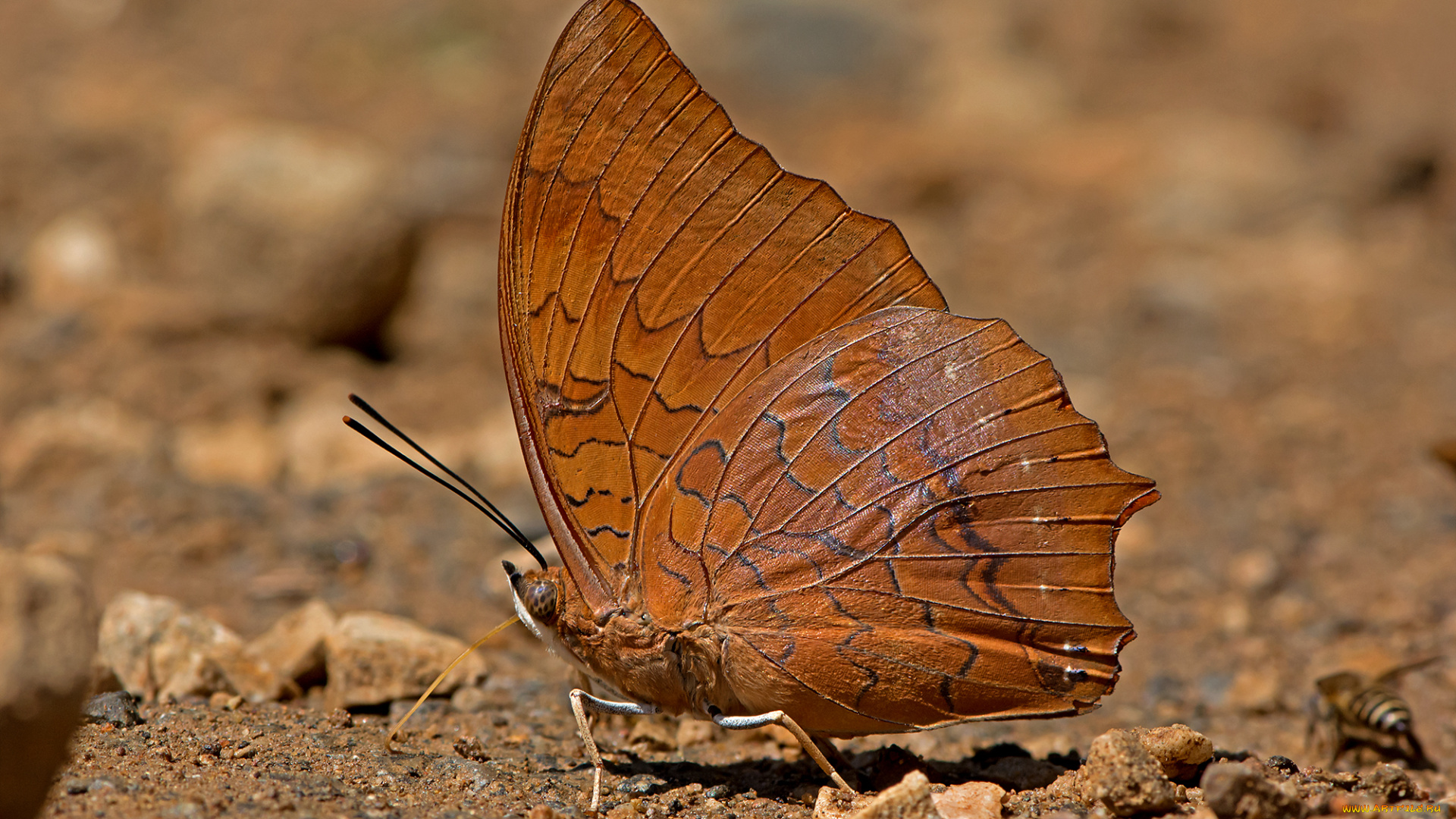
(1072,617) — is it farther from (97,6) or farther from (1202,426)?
(97,6)

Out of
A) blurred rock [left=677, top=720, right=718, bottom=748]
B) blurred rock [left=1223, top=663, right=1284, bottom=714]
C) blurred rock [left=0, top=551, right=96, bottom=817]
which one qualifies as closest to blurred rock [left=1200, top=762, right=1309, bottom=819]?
blurred rock [left=677, top=720, right=718, bottom=748]

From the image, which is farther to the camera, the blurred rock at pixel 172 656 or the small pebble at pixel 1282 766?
the blurred rock at pixel 172 656

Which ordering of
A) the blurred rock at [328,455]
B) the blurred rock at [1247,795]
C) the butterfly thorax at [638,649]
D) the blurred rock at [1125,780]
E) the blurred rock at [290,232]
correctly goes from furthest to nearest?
the blurred rock at [290,232], the blurred rock at [328,455], the butterfly thorax at [638,649], the blurred rock at [1125,780], the blurred rock at [1247,795]

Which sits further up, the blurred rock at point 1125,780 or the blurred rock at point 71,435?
the blurred rock at point 71,435

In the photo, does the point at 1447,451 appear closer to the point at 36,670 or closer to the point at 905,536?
the point at 905,536

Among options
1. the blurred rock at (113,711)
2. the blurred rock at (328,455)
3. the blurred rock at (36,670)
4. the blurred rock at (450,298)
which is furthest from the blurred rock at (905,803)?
the blurred rock at (450,298)

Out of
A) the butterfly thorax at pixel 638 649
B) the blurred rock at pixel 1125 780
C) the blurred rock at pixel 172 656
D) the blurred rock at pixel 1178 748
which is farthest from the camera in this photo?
the blurred rock at pixel 172 656

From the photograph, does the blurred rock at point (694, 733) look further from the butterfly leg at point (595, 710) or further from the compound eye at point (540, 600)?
the compound eye at point (540, 600)
